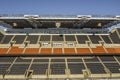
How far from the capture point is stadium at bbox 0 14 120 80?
162ft

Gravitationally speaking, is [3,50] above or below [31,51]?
below

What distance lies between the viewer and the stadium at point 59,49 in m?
49.3

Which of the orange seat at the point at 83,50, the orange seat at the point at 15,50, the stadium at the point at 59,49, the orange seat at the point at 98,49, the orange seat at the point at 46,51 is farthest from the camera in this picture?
the orange seat at the point at 98,49

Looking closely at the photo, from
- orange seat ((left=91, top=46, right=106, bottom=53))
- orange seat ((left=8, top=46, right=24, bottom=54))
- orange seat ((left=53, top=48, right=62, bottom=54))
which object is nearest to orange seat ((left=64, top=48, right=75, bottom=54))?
orange seat ((left=53, top=48, right=62, bottom=54))

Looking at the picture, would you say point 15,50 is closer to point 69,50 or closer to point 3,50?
point 3,50

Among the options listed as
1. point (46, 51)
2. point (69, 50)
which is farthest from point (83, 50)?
point (46, 51)

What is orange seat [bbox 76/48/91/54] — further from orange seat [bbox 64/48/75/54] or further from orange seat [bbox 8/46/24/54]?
orange seat [bbox 8/46/24/54]

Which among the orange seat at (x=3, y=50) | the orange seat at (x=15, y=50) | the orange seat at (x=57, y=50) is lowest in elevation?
the orange seat at (x=3, y=50)

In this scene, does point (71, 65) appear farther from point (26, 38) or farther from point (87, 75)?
point (26, 38)

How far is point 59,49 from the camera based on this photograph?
61.0 m

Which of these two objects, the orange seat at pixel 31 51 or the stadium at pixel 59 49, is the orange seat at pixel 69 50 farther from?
the orange seat at pixel 31 51

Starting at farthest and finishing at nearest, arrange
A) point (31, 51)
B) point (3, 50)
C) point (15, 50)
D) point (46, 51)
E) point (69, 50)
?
point (69, 50) < point (3, 50) < point (15, 50) < point (46, 51) < point (31, 51)

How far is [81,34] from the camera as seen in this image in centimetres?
6956

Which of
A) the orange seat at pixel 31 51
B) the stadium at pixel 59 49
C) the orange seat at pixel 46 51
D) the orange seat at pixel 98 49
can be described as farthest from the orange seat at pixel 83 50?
the orange seat at pixel 31 51
